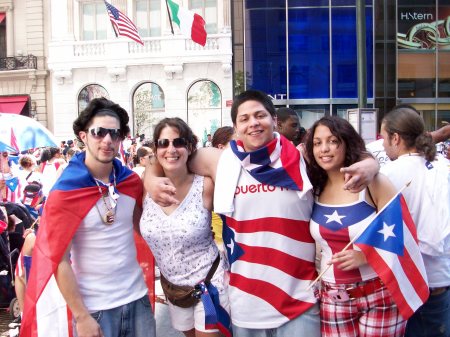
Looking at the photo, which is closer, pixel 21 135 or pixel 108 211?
pixel 108 211

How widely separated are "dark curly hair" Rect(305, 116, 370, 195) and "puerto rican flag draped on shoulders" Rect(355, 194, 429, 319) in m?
0.32

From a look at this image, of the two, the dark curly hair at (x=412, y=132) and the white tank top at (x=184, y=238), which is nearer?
the white tank top at (x=184, y=238)

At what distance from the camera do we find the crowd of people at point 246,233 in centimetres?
268

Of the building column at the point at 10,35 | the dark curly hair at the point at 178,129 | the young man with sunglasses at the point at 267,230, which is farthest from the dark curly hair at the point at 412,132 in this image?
the building column at the point at 10,35

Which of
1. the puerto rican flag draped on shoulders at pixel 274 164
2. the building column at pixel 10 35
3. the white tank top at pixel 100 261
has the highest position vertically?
the building column at pixel 10 35

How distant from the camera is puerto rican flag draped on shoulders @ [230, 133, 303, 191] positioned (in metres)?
2.70

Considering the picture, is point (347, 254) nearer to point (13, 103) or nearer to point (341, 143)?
point (341, 143)

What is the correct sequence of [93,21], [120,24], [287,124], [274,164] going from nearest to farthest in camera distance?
[274,164], [287,124], [120,24], [93,21]

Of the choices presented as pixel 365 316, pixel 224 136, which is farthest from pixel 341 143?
pixel 224 136

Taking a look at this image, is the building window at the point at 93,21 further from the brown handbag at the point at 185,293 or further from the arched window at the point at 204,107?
the brown handbag at the point at 185,293

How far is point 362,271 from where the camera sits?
8.82ft

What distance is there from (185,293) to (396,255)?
1239mm

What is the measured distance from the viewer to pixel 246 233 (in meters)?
2.76

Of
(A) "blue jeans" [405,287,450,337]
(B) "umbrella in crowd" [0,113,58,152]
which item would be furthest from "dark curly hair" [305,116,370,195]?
(B) "umbrella in crowd" [0,113,58,152]
